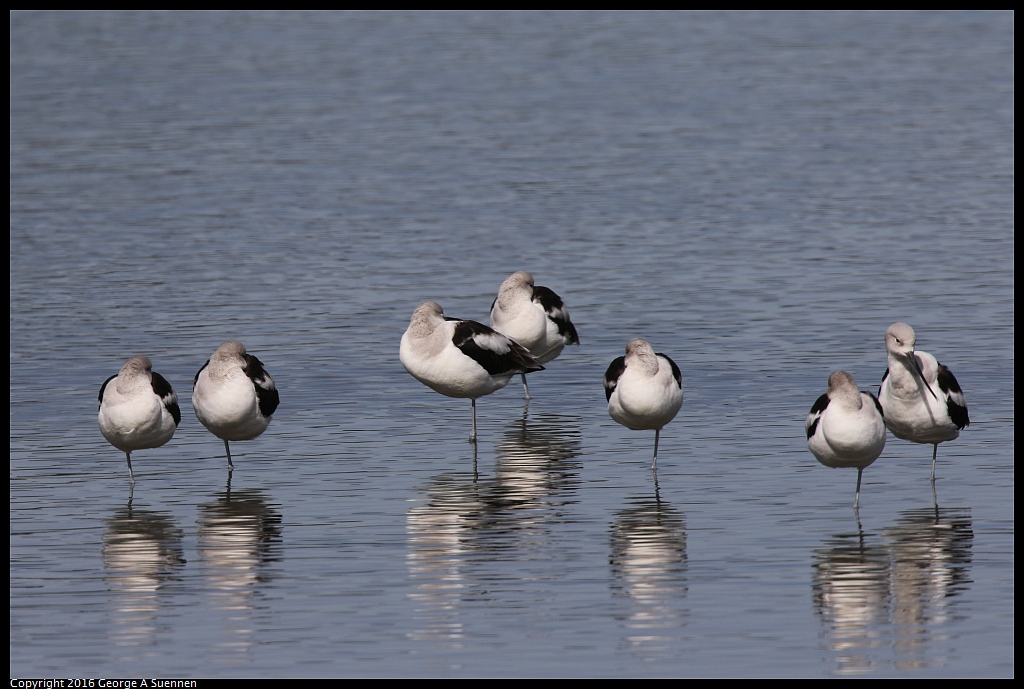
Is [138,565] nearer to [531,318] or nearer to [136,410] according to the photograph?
[136,410]

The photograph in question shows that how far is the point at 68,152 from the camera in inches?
1505

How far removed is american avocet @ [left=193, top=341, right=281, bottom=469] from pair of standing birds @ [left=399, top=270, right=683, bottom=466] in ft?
6.40

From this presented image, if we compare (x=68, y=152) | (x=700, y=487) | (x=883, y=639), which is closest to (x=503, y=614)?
(x=883, y=639)

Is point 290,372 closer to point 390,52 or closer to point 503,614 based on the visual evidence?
point 503,614

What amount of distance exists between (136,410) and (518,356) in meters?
4.44

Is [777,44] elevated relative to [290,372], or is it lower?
elevated

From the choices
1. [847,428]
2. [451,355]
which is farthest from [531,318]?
[847,428]

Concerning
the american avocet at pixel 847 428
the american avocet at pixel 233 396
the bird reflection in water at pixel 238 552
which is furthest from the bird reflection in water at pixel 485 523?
the american avocet at pixel 847 428

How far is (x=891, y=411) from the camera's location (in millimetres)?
14391

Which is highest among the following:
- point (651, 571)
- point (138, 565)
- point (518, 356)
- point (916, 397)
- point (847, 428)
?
point (518, 356)

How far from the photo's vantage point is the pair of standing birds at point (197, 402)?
1455 cm

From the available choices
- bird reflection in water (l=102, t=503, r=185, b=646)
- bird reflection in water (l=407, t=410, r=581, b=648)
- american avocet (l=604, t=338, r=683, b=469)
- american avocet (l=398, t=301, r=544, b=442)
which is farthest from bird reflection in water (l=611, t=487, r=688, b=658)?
bird reflection in water (l=102, t=503, r=185, b=646)

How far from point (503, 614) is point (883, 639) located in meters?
2.49

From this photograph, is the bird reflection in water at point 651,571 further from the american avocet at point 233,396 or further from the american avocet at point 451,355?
the american avocet at point 233,396
